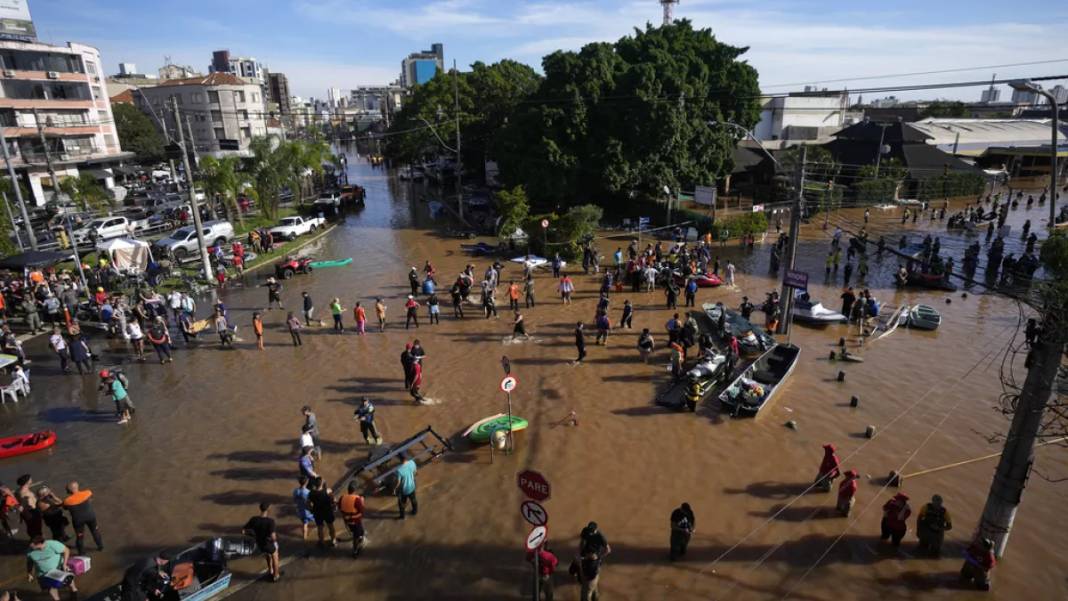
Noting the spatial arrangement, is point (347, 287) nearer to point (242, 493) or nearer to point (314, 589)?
point (242, 493)

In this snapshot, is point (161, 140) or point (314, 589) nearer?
point (314, 589)

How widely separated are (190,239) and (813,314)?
32116 millimetres

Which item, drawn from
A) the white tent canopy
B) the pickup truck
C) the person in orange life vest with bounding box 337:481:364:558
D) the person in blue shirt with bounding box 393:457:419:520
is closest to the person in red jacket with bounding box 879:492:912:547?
the person in blue shirt with bounding box 393:457:419:520

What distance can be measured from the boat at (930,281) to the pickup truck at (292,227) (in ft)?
116

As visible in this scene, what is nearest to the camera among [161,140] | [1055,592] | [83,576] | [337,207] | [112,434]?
[1055,592]

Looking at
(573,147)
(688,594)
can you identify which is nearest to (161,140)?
(573,147)

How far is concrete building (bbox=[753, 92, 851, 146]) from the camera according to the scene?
6344 cm

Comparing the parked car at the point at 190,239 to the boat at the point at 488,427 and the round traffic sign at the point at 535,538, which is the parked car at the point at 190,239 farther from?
the round traffic sign at the point at 535,538

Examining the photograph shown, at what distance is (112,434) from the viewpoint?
14562mm

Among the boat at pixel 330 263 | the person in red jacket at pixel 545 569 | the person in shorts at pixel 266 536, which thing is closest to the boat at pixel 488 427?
the person in red jacket at pixel 545 569

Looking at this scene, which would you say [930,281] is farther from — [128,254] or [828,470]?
[128,254]

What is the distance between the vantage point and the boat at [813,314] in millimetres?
21297

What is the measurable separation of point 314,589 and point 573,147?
106ft

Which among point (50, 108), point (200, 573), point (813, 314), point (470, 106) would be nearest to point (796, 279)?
point (813, 314)
